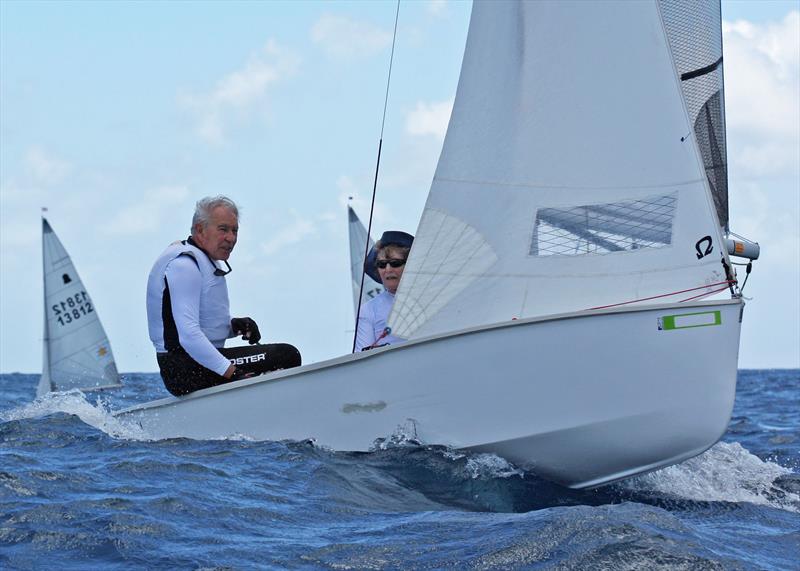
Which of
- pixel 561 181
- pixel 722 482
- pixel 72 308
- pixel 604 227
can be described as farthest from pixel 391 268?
pixel 72 308

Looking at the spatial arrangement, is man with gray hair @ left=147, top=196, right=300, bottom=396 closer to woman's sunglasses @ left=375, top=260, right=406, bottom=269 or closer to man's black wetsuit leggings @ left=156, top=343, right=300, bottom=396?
man's black wetsuit leggings @ left=156, top=343, right=300, bottom=396

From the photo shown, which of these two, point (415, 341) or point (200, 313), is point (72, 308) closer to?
point (200, 313)

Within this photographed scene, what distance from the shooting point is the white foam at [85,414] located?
6.17 meters

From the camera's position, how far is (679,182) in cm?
518

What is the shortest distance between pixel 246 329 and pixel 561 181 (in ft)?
7.03

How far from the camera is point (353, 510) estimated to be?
14.7ft

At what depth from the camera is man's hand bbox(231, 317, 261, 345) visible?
627 centimetres

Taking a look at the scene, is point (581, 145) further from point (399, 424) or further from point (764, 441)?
point (764, 441)

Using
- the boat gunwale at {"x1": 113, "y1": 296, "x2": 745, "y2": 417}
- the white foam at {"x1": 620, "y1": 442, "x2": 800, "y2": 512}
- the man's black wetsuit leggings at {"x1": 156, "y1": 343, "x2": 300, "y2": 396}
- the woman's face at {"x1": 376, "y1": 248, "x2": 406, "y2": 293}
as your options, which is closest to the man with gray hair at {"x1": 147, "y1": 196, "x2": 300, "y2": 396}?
the man's black wetsuit leggings at {"x1": 156, "y1": 343, "x2": 300, "y2": 396}

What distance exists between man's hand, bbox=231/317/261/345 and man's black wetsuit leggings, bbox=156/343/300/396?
204 millimetres

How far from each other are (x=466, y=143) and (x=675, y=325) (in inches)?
57.1

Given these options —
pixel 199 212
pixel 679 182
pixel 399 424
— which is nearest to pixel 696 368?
pixel 679 182

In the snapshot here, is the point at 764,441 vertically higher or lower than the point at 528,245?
lower

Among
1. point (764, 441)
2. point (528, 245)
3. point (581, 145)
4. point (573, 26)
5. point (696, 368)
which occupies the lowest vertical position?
point (764, 441)
